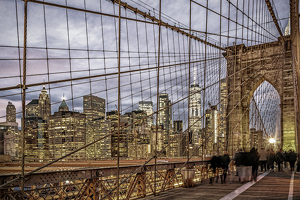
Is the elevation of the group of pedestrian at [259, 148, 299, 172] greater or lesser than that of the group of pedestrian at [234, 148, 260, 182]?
lesser

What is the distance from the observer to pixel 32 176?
4.32 metres

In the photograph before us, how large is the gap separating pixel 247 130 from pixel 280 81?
402 centimetres

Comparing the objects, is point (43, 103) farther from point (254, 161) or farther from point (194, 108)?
point (194, 108)

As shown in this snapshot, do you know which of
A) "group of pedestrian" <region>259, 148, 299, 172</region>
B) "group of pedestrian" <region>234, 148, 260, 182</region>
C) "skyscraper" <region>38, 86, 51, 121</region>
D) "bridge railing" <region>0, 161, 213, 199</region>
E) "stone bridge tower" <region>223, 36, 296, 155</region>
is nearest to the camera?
"bridge railing" <region>0, 161, 213, 199</region>

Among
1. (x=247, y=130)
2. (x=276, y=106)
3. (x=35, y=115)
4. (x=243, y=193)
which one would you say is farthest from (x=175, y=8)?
(x=243, y=193)

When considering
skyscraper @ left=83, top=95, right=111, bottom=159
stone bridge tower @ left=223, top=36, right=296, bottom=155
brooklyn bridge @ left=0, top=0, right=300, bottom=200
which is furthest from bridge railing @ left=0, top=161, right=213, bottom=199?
stone bridge tower @ left=223, top=36, right=296, bottom=155

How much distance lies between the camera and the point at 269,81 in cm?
2036

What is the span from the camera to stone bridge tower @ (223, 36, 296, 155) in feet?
57.2

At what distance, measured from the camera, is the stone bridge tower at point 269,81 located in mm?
17422

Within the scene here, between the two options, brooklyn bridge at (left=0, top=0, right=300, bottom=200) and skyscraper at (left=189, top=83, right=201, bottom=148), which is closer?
brooklyn bridge at (left=0, top=0, right=300, bottom=200)

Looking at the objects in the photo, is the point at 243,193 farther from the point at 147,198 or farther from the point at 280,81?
the point at 280,81

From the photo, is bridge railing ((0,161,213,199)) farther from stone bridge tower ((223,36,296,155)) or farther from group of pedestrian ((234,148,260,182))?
stone bridge tower ((223,36,296,155))

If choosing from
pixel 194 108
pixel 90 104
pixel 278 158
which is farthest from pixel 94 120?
pixel 194 108

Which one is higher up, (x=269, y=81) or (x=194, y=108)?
(x=269, y=81)
